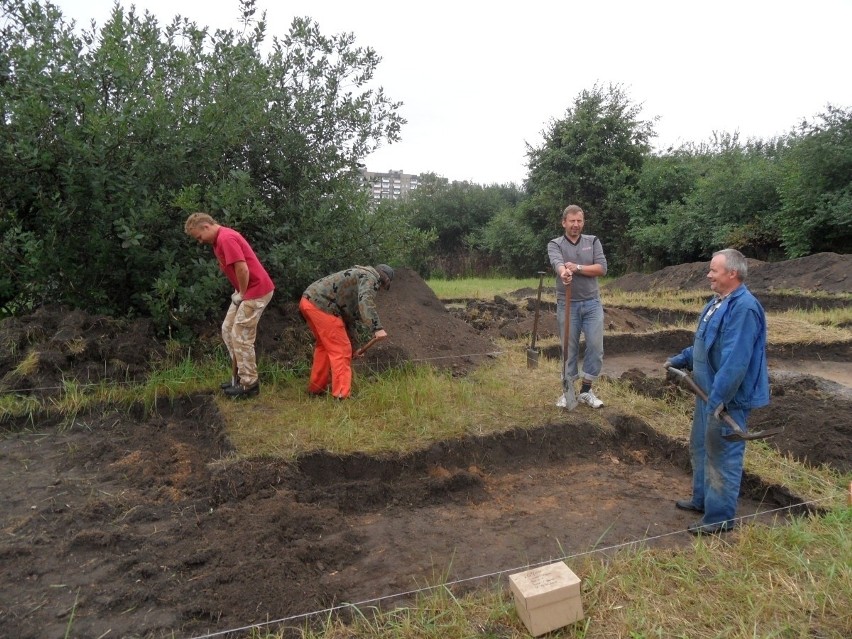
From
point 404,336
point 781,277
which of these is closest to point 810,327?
point 404,336

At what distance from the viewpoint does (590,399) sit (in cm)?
584

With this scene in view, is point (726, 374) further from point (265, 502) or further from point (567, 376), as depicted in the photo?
point (265, 502)

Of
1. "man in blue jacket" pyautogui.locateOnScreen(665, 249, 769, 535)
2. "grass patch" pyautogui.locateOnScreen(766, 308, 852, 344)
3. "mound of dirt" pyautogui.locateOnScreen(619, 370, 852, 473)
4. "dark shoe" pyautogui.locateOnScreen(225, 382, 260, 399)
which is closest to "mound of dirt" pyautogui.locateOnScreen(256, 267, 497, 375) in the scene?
"dark shoe" pyautogui.locateOnScreen(225, 382, 260, 399)

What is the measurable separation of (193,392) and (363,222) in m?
2.82

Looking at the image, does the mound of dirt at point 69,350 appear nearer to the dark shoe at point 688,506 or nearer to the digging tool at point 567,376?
the digging tool at point 567,376

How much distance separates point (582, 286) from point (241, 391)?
3289 mm

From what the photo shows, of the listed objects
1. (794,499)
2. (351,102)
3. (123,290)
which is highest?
(351,102)

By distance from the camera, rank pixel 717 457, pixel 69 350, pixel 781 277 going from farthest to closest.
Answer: pixel 781 277 < pixel 69 350 < pixel 717 457

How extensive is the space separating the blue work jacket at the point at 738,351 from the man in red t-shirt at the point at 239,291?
377 centimetres

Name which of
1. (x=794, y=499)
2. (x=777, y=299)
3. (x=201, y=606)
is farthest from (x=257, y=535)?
(x=777, y=299)

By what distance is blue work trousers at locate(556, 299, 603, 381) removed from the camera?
18.7 ft

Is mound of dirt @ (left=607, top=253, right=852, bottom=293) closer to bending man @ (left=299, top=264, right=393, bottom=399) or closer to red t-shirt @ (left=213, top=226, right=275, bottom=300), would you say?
bending man @ (left=299, top=264, right=393, bottom=399)

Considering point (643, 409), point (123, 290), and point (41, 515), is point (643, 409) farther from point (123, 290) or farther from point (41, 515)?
point (123, 290)

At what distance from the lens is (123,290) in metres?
Answer: 6.95
